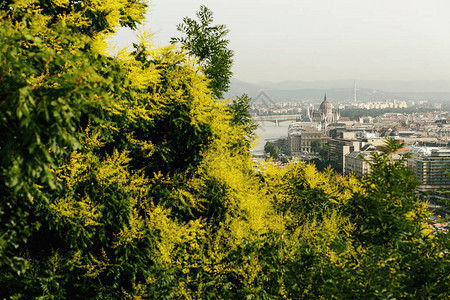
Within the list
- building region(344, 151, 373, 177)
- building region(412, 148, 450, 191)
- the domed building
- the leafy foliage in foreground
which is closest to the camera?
the leafy foliage in foreground

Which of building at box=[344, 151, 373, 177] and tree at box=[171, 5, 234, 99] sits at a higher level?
tree at box=[171, 5, 234, 99]

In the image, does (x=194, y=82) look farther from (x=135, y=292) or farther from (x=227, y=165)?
(x=135, y=292)

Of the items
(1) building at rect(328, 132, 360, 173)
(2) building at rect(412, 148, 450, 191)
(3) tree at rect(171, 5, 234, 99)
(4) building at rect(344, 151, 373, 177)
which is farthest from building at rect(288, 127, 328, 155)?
(3) tree at rect(171, 5, 234, 99)

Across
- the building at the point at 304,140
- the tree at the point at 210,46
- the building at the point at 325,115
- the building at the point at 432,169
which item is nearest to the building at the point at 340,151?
the building at the point at 432,169

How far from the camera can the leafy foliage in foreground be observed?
3320 millimetres

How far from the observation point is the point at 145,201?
8086 mm

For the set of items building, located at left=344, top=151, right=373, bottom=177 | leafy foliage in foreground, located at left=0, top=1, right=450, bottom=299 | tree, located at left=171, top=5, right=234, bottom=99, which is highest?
tree, located at left=171, top=5, right=234, bottom=99

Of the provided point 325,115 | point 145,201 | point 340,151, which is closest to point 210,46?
point 145,201

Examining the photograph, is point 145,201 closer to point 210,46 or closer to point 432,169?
point 210,46

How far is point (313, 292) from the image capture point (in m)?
4.46

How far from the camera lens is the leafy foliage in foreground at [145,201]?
332 cm

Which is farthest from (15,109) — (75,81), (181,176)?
(181,176)

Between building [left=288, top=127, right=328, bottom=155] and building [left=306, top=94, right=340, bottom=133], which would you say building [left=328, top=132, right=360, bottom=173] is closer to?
building [left=288, top=127, right=328, bottom=155]

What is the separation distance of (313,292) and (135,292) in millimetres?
3331
